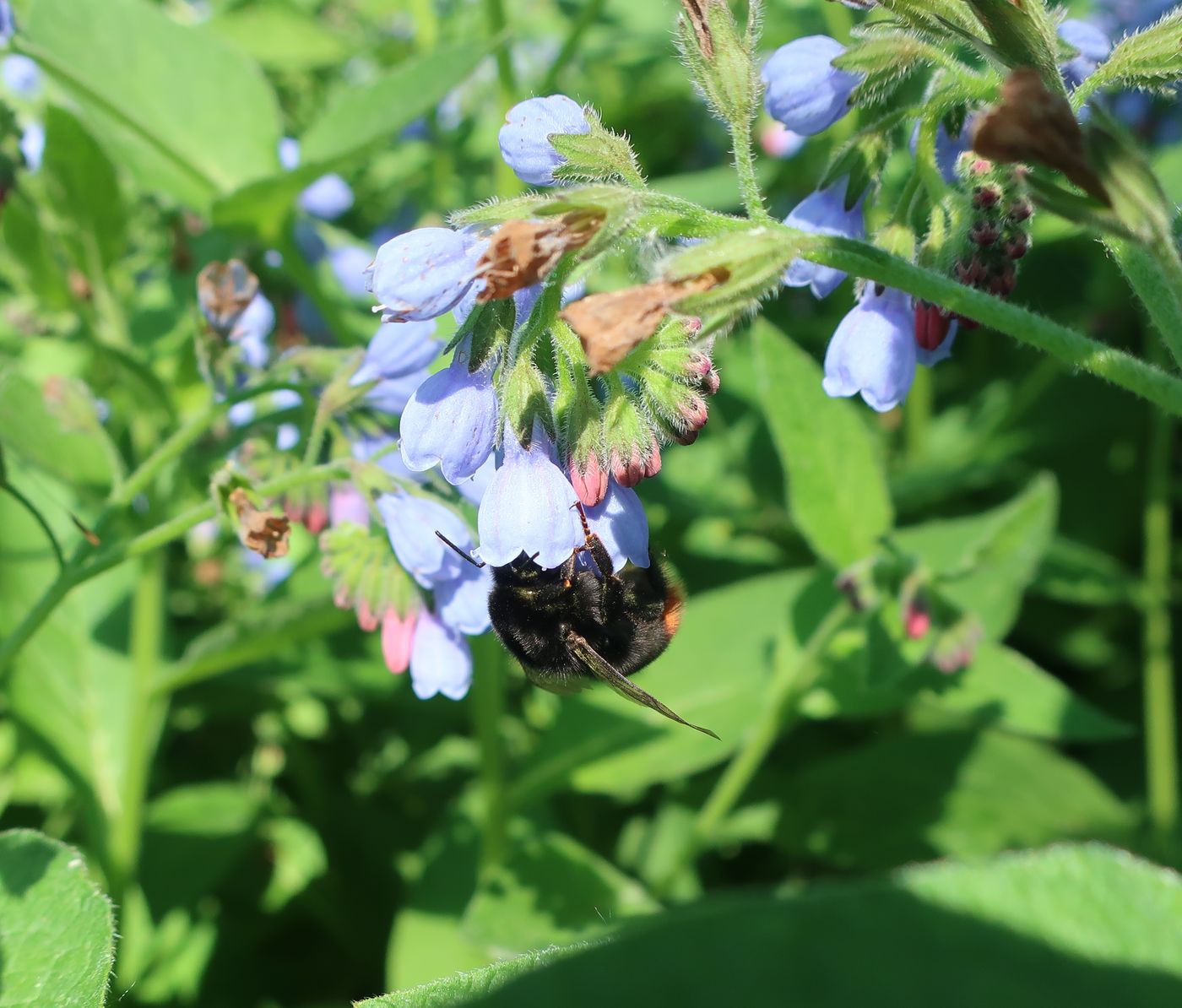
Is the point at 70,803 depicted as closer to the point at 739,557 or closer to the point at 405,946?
the point at 405,946

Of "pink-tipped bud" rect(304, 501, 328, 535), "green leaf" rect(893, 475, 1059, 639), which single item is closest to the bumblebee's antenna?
"pink-tipped bud" rect(304, 501, 328, 535)

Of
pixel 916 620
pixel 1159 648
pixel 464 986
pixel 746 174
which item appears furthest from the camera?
pixel 1159 648

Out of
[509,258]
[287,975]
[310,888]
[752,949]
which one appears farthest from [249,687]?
[752,949]

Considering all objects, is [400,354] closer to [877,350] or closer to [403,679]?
[877,350]

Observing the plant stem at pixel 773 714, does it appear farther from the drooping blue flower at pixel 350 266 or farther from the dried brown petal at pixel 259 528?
the drooping blue flower at pixel 350 266

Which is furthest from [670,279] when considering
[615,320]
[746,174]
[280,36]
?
[280,36]

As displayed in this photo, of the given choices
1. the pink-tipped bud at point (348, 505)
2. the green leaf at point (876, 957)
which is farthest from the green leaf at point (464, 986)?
the pink-tipped bud at point (348, 505)
